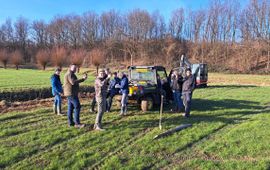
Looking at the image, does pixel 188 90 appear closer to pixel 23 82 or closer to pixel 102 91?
pixel 102 91

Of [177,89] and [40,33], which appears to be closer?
[177,89]

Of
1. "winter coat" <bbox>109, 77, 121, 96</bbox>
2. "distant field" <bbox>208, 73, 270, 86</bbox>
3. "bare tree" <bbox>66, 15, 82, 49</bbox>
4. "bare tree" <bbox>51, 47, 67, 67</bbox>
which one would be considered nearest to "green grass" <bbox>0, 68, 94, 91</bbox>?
"winter coat" <bbox>109, 77, 121, 96</bbox>

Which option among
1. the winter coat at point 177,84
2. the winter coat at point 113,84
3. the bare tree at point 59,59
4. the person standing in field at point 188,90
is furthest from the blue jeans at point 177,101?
the bare tree at point 59,59

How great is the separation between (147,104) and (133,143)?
4.13 metres

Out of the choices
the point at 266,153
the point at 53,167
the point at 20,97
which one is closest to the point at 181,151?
the point at 266,153

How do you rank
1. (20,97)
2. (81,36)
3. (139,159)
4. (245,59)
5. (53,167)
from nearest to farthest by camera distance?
(53,167) → (139,159) → (20,97) → (245,59) → (81,36)

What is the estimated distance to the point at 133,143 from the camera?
22.9ft

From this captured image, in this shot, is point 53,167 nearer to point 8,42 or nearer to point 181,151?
point 181,151

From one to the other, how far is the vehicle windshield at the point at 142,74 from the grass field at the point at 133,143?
6.72ft

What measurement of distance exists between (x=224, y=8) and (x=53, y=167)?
66721 millimetres

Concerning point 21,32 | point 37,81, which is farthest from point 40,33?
point 37,81

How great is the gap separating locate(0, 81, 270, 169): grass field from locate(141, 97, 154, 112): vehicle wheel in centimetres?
73

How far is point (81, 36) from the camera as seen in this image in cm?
8669

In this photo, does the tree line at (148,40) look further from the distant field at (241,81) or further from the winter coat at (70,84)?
the winter coat at (70,84)
